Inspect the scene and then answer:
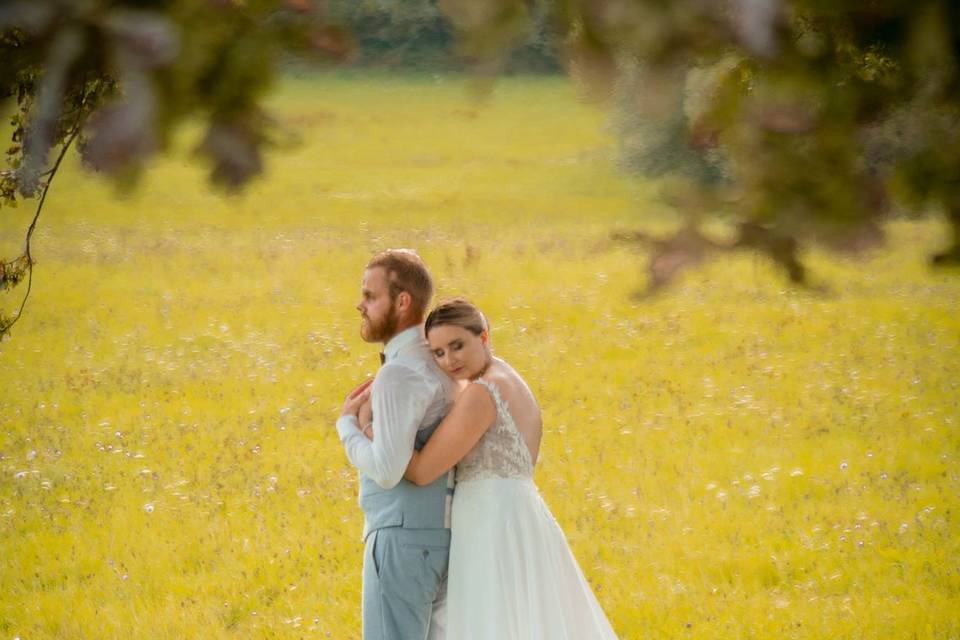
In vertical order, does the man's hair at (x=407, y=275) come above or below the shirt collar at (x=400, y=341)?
above

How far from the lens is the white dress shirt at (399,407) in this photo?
404 centimetres

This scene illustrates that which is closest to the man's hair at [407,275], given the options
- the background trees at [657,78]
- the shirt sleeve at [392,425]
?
the shirt sleeve at [392,425]

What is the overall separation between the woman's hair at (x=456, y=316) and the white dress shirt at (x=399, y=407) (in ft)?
0.30

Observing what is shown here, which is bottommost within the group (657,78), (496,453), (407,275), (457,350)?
(496,453)

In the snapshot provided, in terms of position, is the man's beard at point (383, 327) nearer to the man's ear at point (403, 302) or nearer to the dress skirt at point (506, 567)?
the man's ear at point (403, 302)

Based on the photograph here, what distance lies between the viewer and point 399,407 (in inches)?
161

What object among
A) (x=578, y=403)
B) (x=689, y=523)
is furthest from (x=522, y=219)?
(x=689, y=523)

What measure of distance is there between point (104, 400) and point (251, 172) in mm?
12022

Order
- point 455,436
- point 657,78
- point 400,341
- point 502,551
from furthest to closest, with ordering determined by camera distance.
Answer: point 502,551 → point 400,341 → point 455,436 → point 657,78

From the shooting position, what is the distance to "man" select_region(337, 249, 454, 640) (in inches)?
166

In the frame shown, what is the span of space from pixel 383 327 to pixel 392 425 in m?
0.41

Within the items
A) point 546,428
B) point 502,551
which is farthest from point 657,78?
point 546,428

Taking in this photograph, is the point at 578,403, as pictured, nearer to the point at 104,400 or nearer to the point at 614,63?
the point at 104,400

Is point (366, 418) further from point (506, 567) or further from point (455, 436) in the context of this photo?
point (506, 567)
